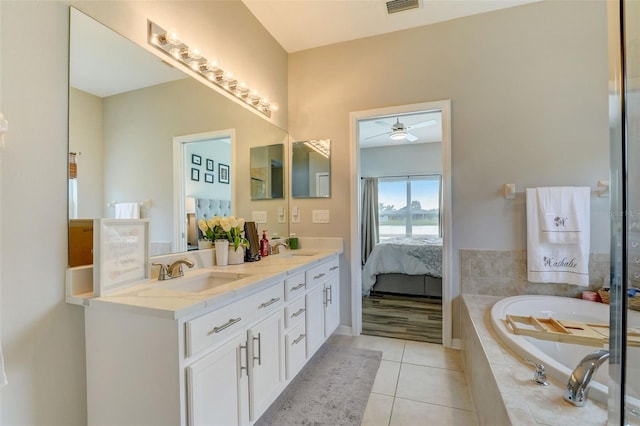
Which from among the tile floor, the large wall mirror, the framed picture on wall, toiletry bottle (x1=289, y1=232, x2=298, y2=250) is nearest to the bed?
the tile floor

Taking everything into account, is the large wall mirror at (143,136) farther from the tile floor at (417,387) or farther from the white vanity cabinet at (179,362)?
the tile floor at (417,387)

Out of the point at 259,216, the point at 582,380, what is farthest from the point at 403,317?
the point at 582,380

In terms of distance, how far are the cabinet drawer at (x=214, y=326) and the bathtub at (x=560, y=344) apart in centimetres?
133

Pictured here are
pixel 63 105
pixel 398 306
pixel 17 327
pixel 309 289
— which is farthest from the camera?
pixel 398 306

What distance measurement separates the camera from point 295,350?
1.83 meters

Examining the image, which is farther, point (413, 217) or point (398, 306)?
point (413, 217)

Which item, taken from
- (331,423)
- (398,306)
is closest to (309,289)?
(331,423)

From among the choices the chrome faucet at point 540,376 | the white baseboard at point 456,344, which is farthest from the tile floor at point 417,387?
the chrome faucet at point 540,376

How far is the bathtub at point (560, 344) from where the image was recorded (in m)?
0.76

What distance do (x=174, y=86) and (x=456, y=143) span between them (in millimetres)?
2201

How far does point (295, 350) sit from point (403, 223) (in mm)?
5165

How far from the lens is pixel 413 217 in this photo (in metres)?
6.44

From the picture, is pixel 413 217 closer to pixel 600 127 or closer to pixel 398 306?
pixel 398 306

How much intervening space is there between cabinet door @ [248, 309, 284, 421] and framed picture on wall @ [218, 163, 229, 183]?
3.37ft
